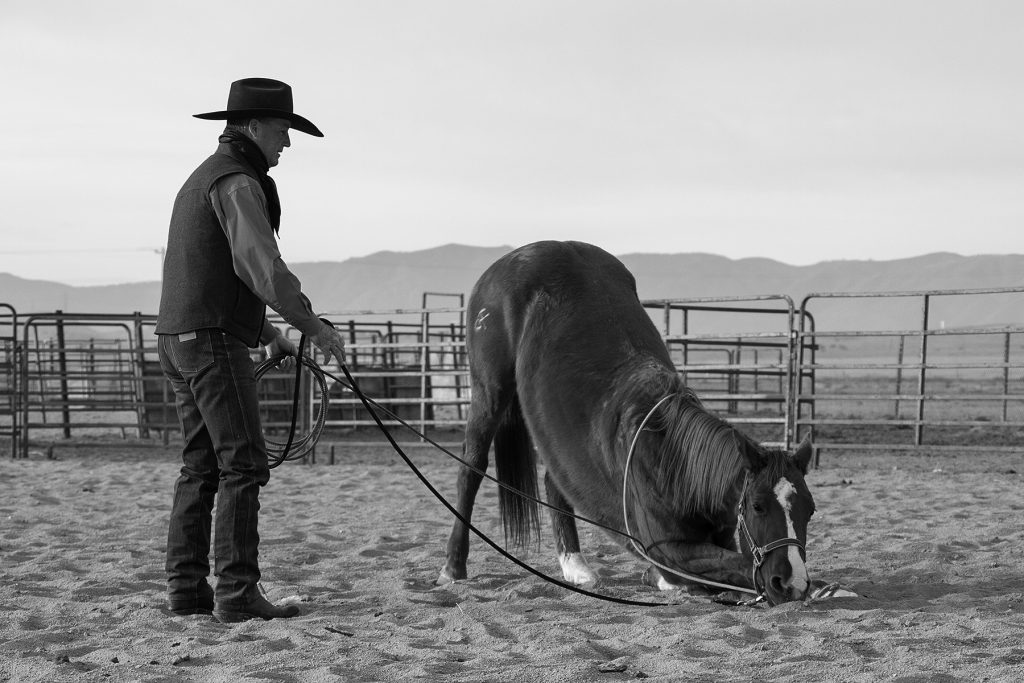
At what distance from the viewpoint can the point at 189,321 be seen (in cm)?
368

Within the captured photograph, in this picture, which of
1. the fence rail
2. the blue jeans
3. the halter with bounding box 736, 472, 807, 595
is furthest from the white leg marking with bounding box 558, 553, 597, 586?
the fence rail

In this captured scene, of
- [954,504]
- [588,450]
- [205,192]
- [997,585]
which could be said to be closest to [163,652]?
[205,192]

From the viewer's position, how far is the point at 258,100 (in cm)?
378

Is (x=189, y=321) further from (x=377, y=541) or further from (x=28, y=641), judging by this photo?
(x=377, y=541)

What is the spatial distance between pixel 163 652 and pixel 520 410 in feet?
6.93

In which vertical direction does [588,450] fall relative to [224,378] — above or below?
below

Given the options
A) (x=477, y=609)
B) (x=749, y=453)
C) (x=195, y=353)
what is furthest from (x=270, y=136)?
(x=749, y=453)

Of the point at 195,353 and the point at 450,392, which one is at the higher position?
the point at 195,353

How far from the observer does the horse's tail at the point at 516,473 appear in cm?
493

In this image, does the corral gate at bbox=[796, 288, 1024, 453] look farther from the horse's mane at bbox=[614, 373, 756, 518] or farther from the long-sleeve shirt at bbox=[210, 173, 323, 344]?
the long-sleeve shirt at bbox=[210, 173, 323, 344]

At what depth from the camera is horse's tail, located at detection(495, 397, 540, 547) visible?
4934 mm

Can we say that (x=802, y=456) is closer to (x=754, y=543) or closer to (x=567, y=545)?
(x=754, y=543)

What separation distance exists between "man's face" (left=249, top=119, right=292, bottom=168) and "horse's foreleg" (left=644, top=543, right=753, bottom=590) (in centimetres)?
202

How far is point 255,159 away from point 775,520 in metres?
2.18
